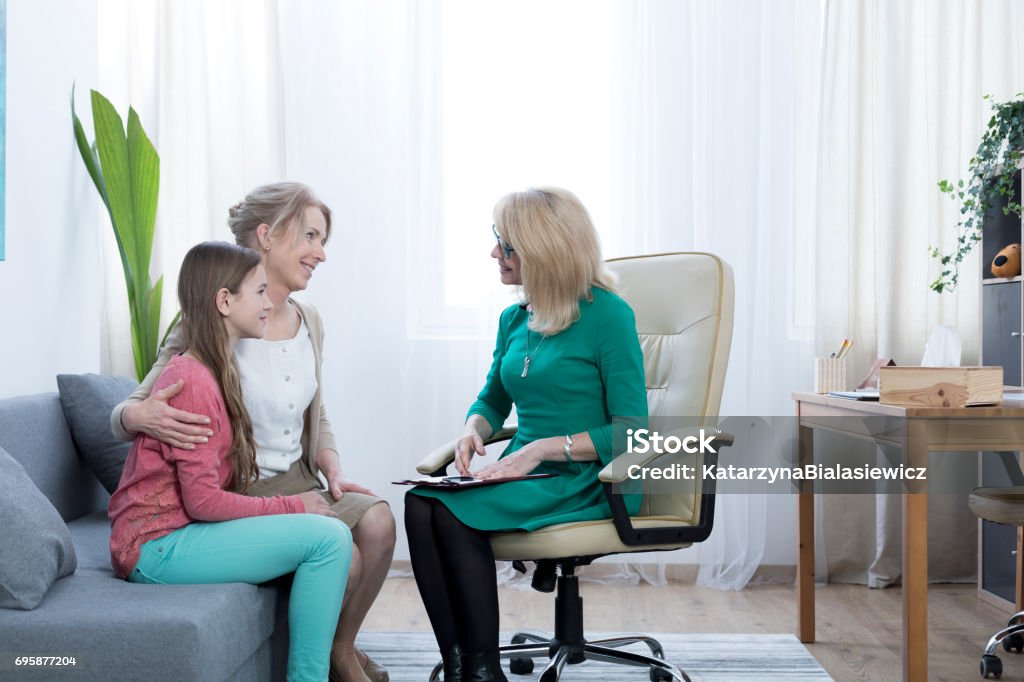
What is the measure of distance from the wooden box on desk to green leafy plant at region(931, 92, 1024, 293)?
903 mm

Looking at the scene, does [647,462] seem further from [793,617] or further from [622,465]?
[793,617]

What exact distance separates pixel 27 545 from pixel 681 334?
4.90ft

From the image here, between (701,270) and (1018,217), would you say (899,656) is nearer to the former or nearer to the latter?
(701,270)

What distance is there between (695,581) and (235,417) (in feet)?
7.35

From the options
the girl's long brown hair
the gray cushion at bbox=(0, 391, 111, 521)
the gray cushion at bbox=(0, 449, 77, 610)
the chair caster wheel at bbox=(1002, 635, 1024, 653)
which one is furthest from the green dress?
the chair caster wheel at bbox=(1002, 635, 1024, 653)

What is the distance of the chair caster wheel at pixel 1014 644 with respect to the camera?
2.72m

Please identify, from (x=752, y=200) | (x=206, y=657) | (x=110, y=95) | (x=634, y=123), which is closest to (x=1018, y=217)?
(x=752, y=200)

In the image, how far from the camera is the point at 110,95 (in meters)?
3.54

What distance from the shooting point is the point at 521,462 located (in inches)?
85.4

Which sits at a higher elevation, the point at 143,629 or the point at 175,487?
the point at 175,487

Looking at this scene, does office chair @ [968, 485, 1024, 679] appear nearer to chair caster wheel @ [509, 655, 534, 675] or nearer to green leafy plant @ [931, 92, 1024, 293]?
green leafy plant @ [931, 92, 1024, 293]

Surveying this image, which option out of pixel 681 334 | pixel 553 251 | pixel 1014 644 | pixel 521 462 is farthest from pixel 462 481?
pixel 1014 644

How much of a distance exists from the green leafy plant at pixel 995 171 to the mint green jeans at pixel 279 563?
2.13 m

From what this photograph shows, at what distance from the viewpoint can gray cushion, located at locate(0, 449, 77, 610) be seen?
1.58 meters
